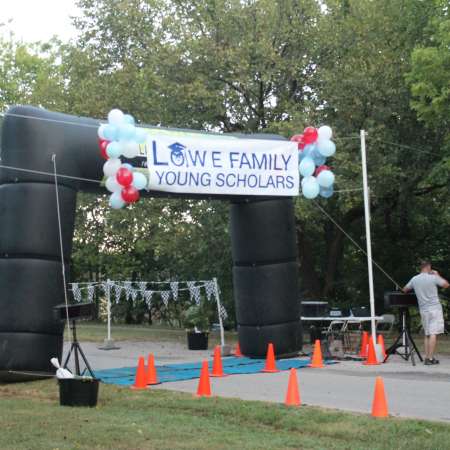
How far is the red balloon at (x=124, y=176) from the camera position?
12188 mm

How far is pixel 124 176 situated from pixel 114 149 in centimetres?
55

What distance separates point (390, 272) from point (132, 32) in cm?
1209

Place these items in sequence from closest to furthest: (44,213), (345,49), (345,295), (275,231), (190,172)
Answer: (44,213) → (190,172) → (275,231) → (345,49) → (345,295)

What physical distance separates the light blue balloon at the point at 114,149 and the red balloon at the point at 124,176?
384 mm

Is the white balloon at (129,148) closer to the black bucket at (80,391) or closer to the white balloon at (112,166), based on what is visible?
the white balloon at (112,166)

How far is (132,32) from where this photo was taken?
22.6m

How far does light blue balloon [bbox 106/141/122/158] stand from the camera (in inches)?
465

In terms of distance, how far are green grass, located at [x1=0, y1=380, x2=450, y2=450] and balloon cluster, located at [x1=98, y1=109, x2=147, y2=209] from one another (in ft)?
11.6

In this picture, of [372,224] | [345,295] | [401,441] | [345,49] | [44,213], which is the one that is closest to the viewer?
[401,441]

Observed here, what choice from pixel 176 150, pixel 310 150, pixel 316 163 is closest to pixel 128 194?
pixel 176 150

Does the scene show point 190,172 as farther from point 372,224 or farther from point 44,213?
point 372,224

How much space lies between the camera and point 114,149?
38.7 ft

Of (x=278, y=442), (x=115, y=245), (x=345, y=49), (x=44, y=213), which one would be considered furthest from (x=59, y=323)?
(x=115, y=245)

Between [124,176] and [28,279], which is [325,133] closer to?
[124,176]
